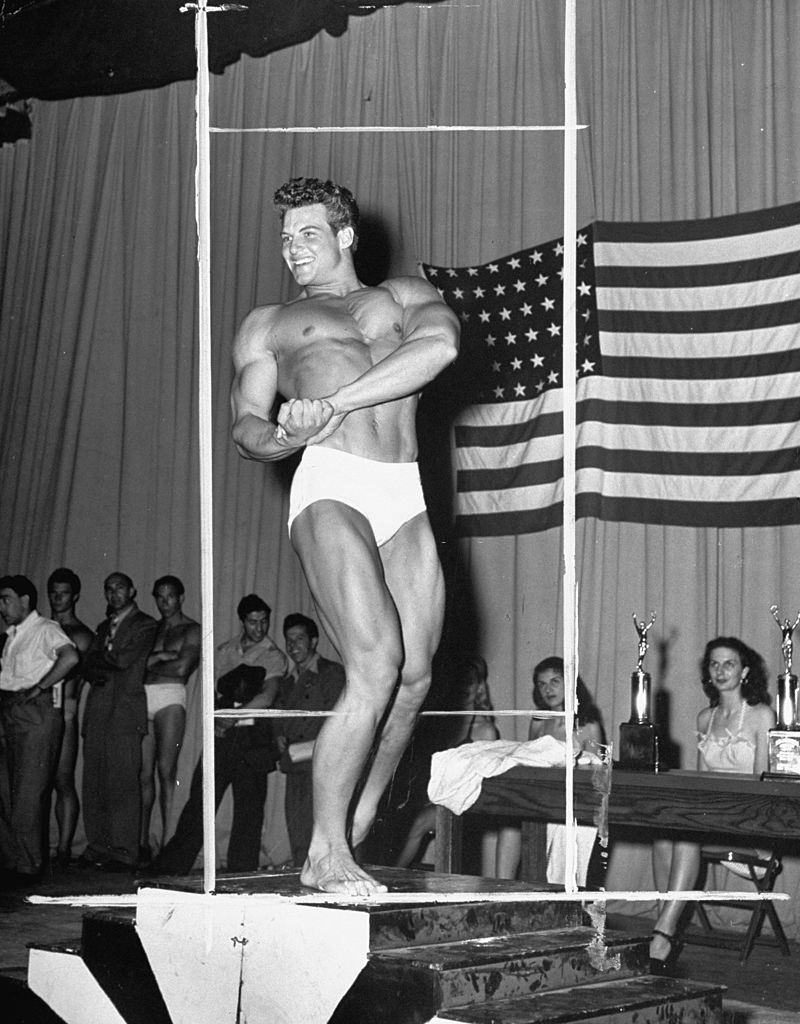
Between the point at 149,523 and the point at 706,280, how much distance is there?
177 inches

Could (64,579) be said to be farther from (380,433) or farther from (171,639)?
(380,433)

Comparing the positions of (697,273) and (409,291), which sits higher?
(697,273)

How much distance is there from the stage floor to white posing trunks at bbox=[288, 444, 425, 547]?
3.13 ft

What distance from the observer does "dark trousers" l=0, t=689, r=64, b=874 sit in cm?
776

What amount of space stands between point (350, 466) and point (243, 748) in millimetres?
4587

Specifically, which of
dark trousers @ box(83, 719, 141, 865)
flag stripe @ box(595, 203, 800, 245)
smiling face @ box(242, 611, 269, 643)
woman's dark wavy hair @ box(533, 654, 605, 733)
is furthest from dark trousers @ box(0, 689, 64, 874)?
flag stripe @ box(595, 203, 800, 245)

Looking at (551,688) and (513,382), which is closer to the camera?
(551,688)

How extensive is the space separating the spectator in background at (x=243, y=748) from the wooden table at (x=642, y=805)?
90.9 inches

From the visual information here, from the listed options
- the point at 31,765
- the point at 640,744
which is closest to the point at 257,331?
the point at 640,744

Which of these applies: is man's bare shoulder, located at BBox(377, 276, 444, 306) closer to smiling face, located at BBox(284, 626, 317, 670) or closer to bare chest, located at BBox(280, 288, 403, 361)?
bare chest, located at BBox(280, 288, 403, 361)

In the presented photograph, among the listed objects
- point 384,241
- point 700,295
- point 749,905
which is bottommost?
point 749,905

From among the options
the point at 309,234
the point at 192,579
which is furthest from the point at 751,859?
the point at 192,579

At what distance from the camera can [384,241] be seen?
913 cm

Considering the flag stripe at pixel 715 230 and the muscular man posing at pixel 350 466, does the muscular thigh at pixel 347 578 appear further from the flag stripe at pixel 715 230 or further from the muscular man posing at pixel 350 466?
the flag stripe at pixel 715 230
